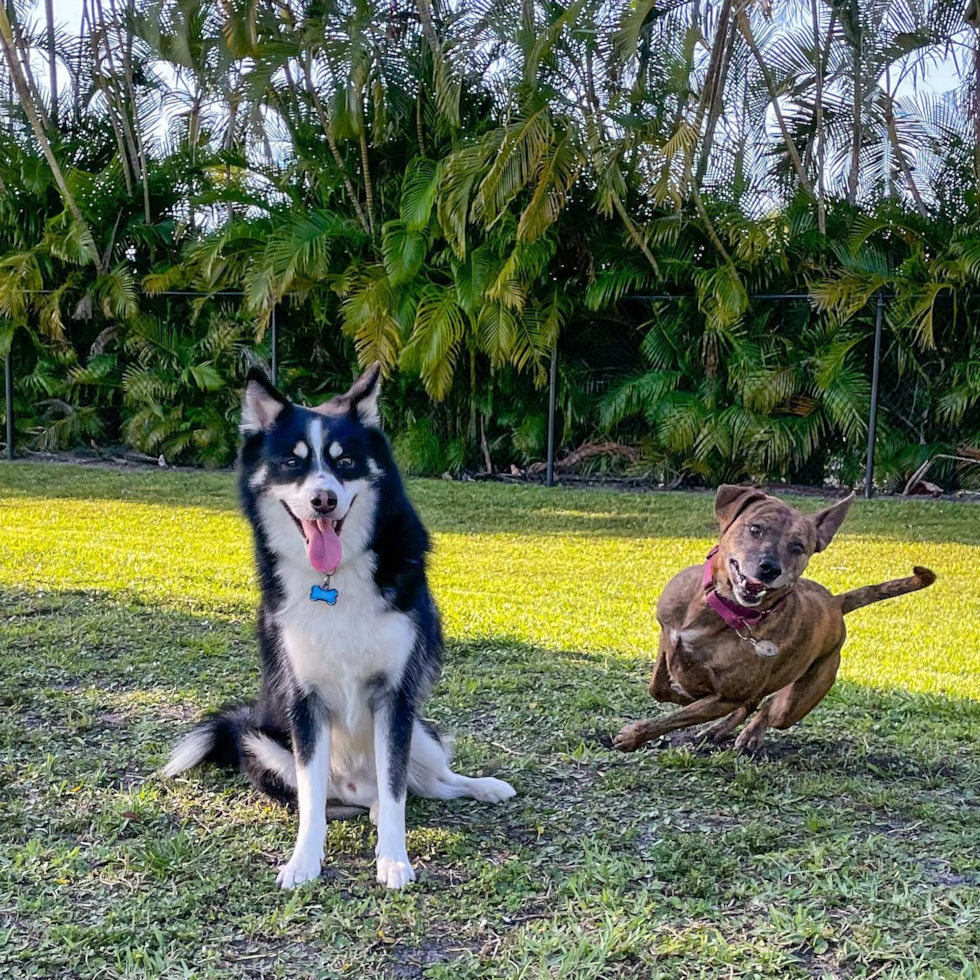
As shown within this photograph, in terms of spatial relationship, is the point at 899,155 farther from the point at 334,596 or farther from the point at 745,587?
the point at 334,596

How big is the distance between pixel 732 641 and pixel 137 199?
13.1 m

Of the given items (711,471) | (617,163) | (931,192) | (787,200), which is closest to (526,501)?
(711,471)

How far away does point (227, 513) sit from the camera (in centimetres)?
977

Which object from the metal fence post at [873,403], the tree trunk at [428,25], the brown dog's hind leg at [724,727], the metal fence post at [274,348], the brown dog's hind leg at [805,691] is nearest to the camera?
the brown dog's hind leg at [805,691]

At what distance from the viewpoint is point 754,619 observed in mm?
3199

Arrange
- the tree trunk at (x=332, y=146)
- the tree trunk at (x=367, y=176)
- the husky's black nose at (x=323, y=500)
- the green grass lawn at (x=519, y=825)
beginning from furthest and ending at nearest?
1. the tree trunk at (x=367, y=176)
2. the tree trunk at (x=332, y=146)
3. the husky's black nose at (x=323, y=500)
4. the green grass lawn at (x=519, y=825)

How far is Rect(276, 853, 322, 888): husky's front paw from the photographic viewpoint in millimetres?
2695

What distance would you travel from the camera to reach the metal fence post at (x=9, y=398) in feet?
44.7

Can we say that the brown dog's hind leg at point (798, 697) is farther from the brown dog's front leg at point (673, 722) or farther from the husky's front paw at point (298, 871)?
the husky's front paw at point (298, 871)

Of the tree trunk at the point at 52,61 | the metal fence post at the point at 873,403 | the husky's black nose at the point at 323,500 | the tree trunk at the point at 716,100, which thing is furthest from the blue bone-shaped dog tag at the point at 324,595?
the tree trunk at the point at 52,61

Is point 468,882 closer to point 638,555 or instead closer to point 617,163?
point 638,555

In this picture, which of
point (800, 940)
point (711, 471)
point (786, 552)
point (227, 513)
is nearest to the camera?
point (800, 940)

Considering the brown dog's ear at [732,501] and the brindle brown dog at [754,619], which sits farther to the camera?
the brown dog's ear at [732,501]

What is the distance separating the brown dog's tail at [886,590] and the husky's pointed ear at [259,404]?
6.97ft
